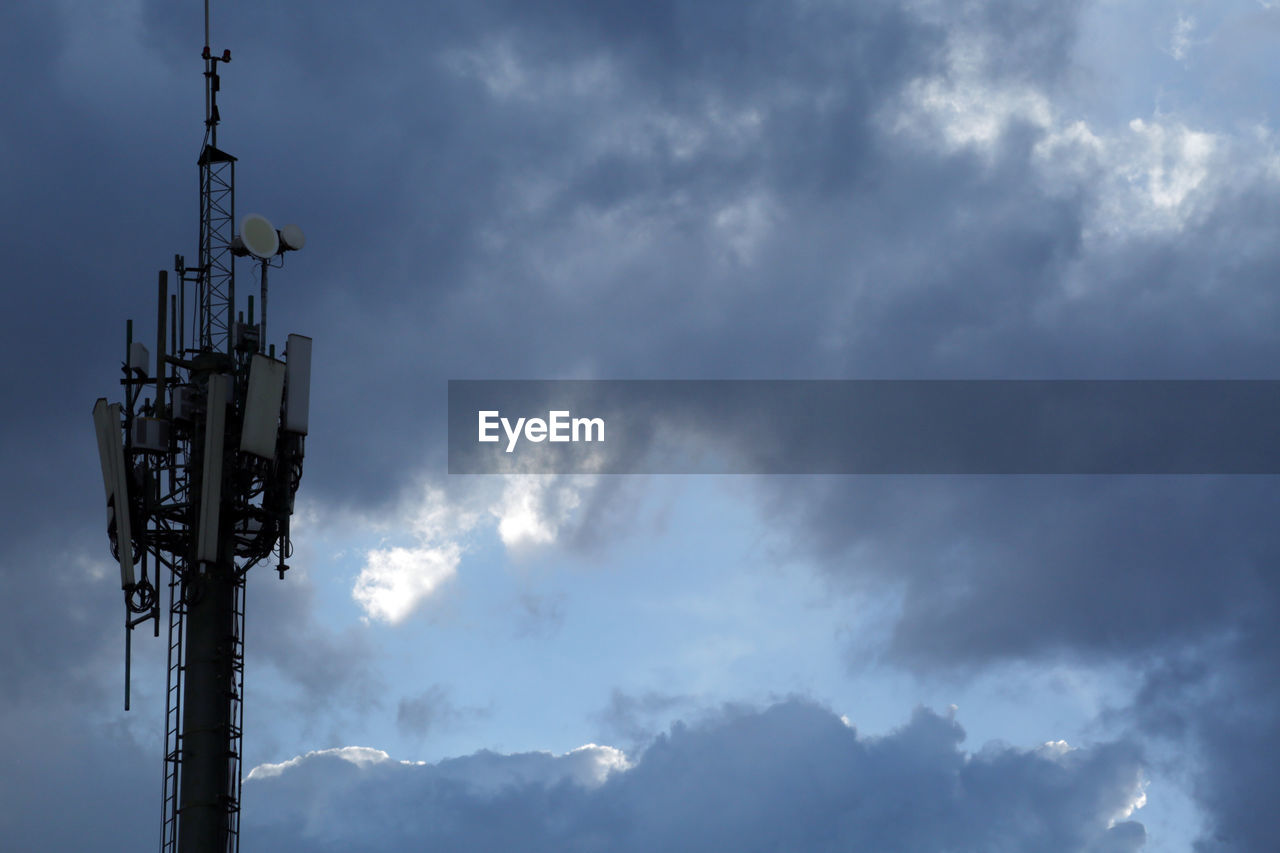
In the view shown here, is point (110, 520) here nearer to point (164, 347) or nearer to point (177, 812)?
point (164, 347)

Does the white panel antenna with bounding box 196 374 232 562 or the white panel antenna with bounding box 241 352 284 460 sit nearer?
the white panel antenna with bounding box 196 374 232 562

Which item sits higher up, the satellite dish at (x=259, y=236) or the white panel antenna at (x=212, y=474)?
the satellite dish at (x=259, y=236)

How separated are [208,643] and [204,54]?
132ft

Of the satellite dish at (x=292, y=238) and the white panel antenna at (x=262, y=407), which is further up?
the satellite dish at (x=292, y=238)

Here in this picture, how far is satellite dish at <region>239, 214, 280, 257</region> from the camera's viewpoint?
120 metres

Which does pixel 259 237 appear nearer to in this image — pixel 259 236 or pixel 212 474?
pixel 259 236

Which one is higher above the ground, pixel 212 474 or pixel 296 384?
pixel 296 384

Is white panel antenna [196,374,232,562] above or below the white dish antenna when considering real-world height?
below

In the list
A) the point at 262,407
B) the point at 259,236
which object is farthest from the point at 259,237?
the point at 262,407

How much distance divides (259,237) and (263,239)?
27cm

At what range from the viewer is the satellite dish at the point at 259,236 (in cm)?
11956

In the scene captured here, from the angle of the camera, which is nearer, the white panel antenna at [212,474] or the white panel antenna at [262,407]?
the white panel antenna at [212,474]

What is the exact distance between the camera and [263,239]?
12012 centimetres

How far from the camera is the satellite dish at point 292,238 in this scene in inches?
→ 4764
